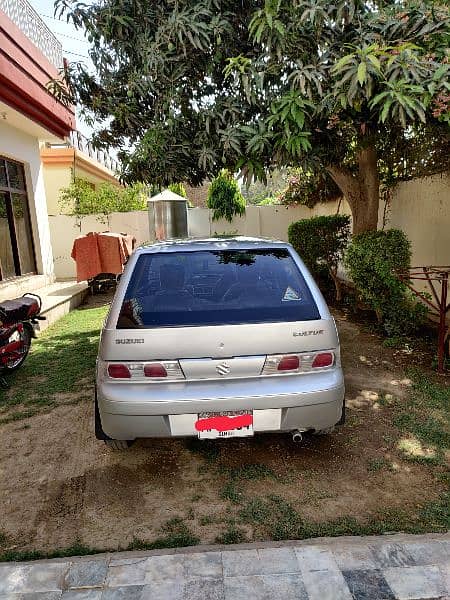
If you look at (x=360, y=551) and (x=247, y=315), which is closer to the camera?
(x=360, y=551)

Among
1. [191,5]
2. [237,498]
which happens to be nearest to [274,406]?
[237,498]

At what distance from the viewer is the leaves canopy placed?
347 cm

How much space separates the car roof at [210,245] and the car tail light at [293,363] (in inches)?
36.4

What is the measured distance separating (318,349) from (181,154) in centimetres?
339

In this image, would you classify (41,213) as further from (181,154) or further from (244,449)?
(244,449)

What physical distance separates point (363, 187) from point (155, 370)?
486 centimetres

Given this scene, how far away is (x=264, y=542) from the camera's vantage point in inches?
83.7

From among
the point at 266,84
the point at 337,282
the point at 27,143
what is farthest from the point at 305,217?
the point at 266,84

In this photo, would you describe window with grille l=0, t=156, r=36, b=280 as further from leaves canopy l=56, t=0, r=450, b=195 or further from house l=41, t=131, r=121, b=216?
Result: house l=41, t=131, r=121, b=216

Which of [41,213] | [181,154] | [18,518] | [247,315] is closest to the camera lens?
[18,518]

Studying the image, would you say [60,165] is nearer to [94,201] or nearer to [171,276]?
[94,201]

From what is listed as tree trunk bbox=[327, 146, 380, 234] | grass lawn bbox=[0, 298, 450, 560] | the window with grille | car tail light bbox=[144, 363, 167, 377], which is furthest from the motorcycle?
tree trunk bbox=[327, 146, 380, 234]

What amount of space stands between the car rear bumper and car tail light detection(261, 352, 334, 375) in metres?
0.05

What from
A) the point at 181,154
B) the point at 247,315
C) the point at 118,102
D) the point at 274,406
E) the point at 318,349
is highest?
the point at 118,102
